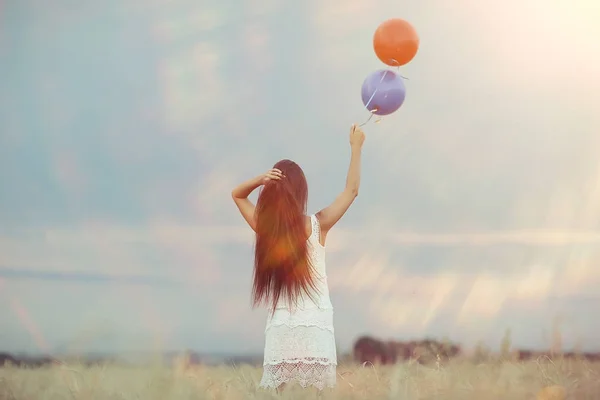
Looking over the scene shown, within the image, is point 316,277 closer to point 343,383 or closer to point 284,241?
point 284,241

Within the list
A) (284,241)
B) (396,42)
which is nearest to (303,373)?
(284,241)

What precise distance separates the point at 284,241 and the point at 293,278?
0.78 ft

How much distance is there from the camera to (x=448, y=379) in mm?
5293

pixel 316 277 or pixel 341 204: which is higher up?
pixel 341 204

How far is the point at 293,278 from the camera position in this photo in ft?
16.5

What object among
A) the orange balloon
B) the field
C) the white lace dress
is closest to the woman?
the white lace dress

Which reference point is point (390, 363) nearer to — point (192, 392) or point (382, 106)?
point (382, 106)

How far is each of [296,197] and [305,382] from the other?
1135mm

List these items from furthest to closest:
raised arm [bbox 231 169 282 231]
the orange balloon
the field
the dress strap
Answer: the orange balloon → raised arm [bbox 231 169 282 231] → the dress strap → the field

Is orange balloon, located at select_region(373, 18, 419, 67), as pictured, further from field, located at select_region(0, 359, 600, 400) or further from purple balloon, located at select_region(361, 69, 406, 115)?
field, located at select_region(0, 359, 600, 400)

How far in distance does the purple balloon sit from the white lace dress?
1.59 metres

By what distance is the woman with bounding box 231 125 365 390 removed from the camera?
5020 mm

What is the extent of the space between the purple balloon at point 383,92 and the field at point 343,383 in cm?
189

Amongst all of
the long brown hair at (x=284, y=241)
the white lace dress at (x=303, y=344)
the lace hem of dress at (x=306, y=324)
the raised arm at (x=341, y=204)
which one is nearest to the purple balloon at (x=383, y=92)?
the raised arm at (x=341, y=204)
